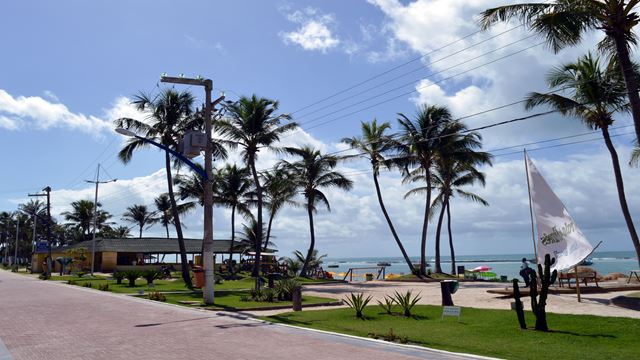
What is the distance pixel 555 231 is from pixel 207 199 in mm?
12846

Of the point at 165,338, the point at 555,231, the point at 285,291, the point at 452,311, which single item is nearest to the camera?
the point at 165,338

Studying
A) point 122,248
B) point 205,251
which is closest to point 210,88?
point 205,251

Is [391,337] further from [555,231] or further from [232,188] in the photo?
[232,188]

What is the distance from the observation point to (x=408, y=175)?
43000 mm

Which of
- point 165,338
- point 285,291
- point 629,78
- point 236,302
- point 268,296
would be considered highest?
point 629,78

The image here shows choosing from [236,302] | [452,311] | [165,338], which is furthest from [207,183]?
[452,311]

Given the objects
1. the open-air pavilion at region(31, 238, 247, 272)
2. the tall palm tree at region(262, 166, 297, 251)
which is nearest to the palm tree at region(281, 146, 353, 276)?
the tall palm tree at region(262, 166, 297, 251)

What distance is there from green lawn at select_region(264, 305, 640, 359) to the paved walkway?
106 cm

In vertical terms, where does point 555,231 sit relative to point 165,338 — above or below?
above

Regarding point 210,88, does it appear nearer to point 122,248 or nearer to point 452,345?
point 452,345

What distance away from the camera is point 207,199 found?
21141 millimetres

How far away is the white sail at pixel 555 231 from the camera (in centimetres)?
1546

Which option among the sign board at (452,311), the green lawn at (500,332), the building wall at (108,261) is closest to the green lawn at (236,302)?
the green lawn at (500,332)

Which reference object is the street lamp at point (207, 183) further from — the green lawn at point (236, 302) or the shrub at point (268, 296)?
the shrub at point (268, 296)
